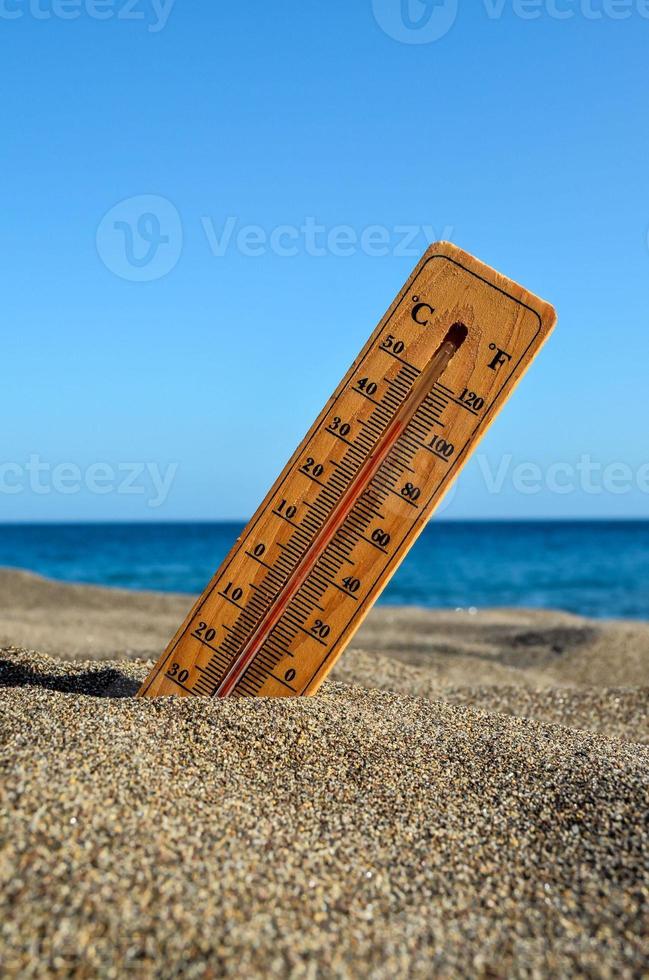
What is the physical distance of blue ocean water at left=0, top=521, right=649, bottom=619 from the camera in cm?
2609

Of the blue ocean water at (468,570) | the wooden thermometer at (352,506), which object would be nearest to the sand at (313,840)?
the wooden thermometer at (352,506)

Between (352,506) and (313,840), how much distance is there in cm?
135

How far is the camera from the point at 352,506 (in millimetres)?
3279

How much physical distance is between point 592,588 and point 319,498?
90.2 ft

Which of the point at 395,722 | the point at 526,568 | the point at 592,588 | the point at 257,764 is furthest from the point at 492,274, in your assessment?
the point at 526,568

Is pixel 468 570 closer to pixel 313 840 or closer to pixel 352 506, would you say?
pixel 352 506

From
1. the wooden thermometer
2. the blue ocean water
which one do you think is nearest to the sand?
the wooden thermometer

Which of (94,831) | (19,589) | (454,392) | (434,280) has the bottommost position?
(19,589)

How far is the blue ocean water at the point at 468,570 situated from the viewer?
85.6 feet

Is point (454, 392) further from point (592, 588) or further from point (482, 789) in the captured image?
point (592, 588)

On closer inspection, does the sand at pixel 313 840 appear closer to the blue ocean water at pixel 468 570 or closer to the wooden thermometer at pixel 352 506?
the wooden thermometer at pixel 352 506

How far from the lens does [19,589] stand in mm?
12562

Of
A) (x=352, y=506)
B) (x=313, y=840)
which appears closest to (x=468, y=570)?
(x=352, y=506)

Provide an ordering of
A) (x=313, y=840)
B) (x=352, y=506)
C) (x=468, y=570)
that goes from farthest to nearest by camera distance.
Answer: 1. (x=468, y=570)
2. (x=352, y=506)
3. (x=313, y=840)
